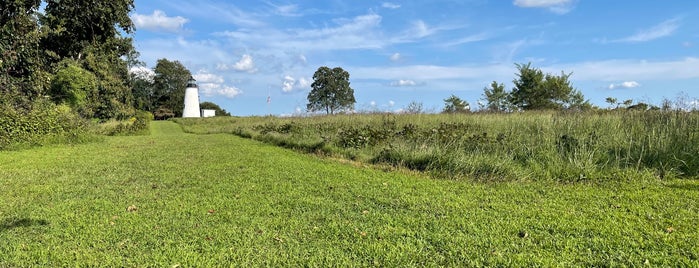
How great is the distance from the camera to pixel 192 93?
42656 millimetres

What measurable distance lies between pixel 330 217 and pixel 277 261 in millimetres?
1007

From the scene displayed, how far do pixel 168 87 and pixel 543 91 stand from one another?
4955 centimetres

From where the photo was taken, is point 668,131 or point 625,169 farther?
point 668,131

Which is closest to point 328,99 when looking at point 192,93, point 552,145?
point 192,93

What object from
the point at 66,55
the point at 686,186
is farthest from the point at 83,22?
the point at 686,186

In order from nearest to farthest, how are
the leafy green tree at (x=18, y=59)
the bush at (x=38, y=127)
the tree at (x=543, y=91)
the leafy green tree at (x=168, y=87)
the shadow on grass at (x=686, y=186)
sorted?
the shadow on grass at (x=686, y=186), the bush at (x=38, y=127), the leafy green tree at (x=18, y=59), the tree at (x=543, y=91), the leafy green tree at (x=168, y=87)

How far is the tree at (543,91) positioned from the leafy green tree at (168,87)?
147 ft

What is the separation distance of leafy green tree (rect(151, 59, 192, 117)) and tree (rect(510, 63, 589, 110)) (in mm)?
44942

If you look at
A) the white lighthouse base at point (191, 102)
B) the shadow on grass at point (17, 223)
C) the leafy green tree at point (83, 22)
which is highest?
the leafy green tree at point (83, 22)

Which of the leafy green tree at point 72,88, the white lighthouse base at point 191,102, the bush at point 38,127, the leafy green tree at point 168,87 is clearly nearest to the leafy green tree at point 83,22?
the leafy green tree at point 72,88

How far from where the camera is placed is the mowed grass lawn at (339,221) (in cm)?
267

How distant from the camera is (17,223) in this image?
343 centimetres

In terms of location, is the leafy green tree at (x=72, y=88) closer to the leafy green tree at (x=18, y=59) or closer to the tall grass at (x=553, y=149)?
the leafy green tree at (x=18, y=59)

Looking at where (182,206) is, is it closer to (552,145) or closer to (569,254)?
(569,254)
